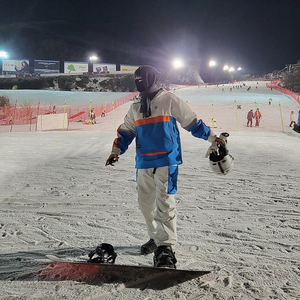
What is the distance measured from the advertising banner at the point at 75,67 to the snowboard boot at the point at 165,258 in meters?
51.7

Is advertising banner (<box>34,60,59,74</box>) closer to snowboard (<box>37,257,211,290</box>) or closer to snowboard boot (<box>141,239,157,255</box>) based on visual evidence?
snowboard boot (<box>141,239,157,255</box>)

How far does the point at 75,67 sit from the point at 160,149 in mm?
52533

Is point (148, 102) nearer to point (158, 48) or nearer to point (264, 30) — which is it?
point (158, 48)

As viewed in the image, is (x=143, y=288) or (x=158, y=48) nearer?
(x=143, y=288)

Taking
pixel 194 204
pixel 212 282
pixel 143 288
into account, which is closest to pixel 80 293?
pixel 143 288

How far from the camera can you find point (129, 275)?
7.64 feet

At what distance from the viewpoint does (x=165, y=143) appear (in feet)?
8.51

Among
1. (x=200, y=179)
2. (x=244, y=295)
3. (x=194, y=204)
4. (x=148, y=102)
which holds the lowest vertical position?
(x=244, y=295)

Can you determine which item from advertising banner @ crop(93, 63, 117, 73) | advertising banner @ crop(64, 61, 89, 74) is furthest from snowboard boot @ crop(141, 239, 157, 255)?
advertising banner @ crop(93, 63, 117, 73)

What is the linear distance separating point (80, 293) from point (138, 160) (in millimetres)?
1125

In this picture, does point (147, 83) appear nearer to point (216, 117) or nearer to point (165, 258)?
point (165, 258)

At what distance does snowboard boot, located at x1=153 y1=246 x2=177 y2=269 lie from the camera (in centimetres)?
246

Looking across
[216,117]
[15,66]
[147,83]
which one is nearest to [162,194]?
[147,83]

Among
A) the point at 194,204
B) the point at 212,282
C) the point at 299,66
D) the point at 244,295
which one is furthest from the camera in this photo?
the point at 299,66
